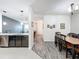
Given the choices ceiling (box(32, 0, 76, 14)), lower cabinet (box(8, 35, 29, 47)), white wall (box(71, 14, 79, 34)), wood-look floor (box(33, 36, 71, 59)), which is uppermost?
ceiling (box(32, 0, 76, 14))

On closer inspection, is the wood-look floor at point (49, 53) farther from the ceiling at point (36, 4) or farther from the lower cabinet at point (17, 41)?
Result: the ceiling at point (36, 4)

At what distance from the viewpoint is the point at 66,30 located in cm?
1307

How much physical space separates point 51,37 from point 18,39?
481 cm

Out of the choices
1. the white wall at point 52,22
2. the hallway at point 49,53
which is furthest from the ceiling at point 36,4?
the white wall at point 52,22

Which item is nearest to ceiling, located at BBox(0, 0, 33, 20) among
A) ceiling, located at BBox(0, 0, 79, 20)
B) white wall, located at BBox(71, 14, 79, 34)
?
ceiling, located at BBox(0, 0, 79, 20)

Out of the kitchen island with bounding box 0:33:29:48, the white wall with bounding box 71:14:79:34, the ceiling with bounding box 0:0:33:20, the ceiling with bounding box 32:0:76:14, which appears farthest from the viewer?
the white wall with bounding box 71:14:79:34

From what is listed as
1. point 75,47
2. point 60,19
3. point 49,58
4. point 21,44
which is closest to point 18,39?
point 21,44

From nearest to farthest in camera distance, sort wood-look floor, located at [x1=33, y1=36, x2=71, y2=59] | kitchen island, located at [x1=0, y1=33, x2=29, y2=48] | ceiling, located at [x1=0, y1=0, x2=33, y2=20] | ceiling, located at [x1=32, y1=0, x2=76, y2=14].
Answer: wood-look floor, located at [x1=33, y1=36, x2=71, y2=59]
ceiling, located at [x1=32, y1=0, x2=76, y2=14]
ceiling, located at [x1=0, y1=0, x2=33, y2=20]
kitchen island, located at [x1=0, y1=33, x2=29, y2=48]

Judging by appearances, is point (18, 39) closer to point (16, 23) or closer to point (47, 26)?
point (47, 26)

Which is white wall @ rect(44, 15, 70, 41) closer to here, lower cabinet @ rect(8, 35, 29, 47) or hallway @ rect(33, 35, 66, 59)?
hallway @ rect(33, 35, 66, 59)


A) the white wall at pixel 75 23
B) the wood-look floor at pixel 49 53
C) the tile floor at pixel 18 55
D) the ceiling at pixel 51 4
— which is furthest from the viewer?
the white wall at pixel 75 23

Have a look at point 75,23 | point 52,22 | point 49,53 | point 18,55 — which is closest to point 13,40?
point 49,53

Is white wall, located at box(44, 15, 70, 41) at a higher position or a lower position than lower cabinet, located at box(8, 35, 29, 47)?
higher

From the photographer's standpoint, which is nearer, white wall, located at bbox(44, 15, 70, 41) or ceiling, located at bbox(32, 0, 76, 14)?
ceiling, located at bbox(32, 0, 76, 14)
